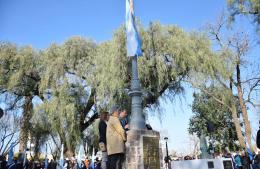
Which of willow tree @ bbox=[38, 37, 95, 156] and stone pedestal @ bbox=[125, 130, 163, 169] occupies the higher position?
willow tree @ bbox=[38, 37, 95, 156]

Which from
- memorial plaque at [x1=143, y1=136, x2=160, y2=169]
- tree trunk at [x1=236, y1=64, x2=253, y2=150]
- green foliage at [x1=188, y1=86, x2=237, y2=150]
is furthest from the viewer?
green foliage at [x1=188, y1=86, x2=237, y2=150]

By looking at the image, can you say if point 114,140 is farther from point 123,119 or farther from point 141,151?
point 123,119

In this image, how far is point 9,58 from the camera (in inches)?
729

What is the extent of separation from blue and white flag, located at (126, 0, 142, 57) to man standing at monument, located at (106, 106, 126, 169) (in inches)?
134

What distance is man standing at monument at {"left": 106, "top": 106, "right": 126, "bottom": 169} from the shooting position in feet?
19.8

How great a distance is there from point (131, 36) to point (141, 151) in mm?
4241

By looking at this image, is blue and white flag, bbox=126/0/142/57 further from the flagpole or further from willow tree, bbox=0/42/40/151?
willow tree, bbox=0/42/40/151

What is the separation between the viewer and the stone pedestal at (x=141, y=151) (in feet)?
22.2

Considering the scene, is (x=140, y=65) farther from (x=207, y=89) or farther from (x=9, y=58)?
(x=9, y=58)

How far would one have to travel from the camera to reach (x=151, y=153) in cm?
724

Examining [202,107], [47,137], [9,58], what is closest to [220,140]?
[202,107]

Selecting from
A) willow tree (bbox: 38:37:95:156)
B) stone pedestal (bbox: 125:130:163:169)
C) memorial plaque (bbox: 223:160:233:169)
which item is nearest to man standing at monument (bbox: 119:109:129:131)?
stone pedestal (bbox: 125:130:163:169)

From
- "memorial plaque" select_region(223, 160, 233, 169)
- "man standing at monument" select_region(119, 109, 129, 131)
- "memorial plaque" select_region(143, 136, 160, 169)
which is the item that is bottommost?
"memorial plaque" select_region(223, 160, 233, 169)

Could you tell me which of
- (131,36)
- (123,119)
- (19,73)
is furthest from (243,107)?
(19,73)
